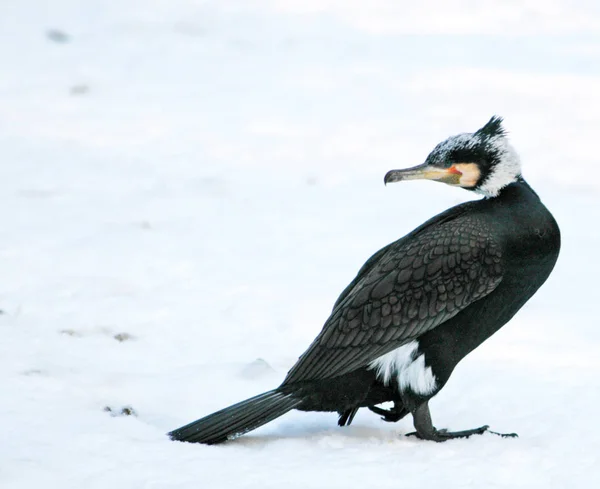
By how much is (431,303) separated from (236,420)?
844mm

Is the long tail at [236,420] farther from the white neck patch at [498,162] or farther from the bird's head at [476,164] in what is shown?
the white neck patch at [498,162]

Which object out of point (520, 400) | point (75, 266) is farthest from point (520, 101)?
point (520, 400)

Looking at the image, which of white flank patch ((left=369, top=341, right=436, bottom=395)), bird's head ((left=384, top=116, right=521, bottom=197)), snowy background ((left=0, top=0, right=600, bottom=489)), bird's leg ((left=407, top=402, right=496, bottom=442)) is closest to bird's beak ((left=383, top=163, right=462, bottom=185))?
bird's head ((left=384, top=116, right=521, bottom=197))

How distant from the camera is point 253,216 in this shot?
8203 millimetres

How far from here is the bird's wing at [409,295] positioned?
4.40 meters

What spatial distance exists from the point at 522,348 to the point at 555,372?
0.45m

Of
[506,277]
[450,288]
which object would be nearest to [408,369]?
[450,288]

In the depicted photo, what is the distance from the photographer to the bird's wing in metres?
4.40

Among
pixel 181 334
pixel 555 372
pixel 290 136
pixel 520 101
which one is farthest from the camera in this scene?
pixel 520 101

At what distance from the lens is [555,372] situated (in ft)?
17.7

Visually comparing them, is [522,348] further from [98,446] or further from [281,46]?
[281,46]

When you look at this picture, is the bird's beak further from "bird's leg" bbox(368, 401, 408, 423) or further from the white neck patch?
"bird's leg" bbox(368, 401, 408, 423)

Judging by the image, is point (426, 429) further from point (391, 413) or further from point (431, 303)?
point (431, 303)

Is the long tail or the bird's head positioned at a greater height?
the bird's head
